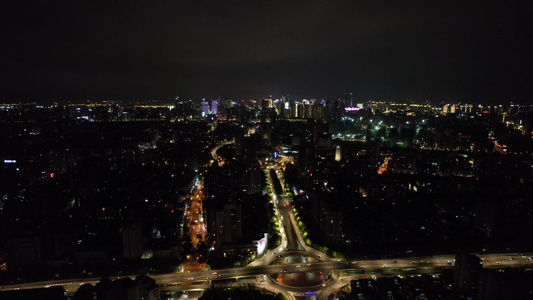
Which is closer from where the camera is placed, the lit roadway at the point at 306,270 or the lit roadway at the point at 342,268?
the lit roadway at the point at 306,270

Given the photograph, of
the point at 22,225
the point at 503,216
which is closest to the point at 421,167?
the point at 503,216

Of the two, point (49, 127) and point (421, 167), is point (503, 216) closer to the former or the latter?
point (421, 167)

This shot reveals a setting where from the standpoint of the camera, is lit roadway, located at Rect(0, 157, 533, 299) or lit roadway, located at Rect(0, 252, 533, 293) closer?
lit roadway, located at Rect(0, 157, 533, 299)

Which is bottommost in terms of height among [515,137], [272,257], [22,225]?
[272,257]

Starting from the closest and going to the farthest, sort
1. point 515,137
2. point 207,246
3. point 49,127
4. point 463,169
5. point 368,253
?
1. point 368,253
2. point 207,246
3. point 463,169
4. point 515,137
5. point 49,127

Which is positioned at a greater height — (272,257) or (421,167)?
(421,167)

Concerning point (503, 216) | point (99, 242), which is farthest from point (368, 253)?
point (99, 242)

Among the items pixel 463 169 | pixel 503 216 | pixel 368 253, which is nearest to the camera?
pixel 368 253

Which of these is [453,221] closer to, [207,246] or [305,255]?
[305,255]

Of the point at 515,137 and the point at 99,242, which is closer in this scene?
the point at 99,242
